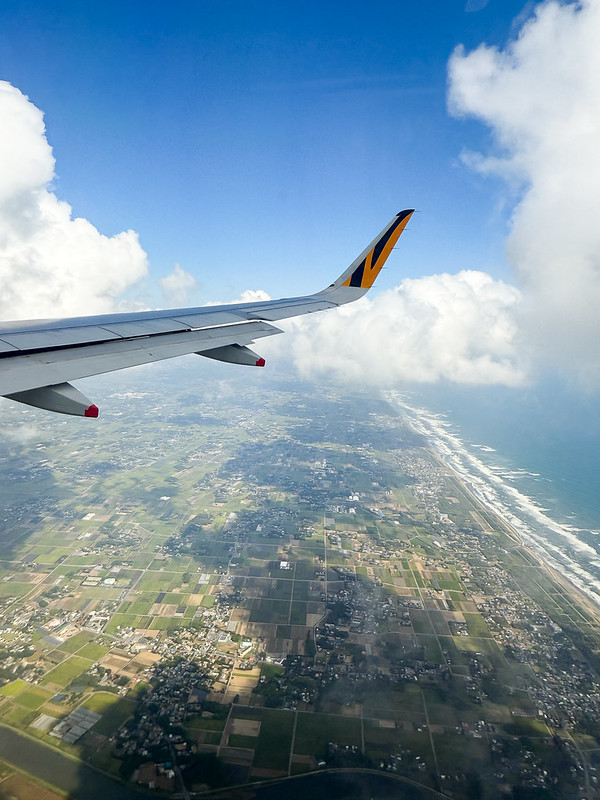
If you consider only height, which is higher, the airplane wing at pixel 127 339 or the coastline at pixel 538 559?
the airplane wing at pixel 127 339

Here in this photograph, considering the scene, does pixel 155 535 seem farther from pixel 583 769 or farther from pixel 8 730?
pixel 583 769

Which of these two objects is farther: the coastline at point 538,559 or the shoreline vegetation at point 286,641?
the coastline at point 538,559

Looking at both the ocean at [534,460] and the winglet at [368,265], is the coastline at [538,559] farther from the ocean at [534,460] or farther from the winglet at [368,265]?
the winglet at [368,265]

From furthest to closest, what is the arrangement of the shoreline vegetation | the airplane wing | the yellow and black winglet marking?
the shoreline vegetation, the yellow and black winglet marking, the airplane wing

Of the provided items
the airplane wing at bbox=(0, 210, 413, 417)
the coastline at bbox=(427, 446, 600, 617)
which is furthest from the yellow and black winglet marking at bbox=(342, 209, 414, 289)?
the coastline at bbox=(427, 446, 600, 617)

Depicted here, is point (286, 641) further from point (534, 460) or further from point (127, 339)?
point (534, 460)

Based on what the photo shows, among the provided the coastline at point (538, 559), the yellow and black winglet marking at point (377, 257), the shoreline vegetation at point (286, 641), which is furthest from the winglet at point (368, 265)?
the coastline at point (538, 559)

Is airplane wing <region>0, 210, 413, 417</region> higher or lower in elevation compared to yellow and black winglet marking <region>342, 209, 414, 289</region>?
lower

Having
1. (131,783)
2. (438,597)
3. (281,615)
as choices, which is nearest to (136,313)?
(131,783)

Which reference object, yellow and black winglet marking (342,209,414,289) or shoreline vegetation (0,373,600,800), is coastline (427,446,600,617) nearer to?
shoreline vegetation (0,373,600,800)

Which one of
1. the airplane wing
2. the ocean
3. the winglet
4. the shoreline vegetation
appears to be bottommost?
the ocean
